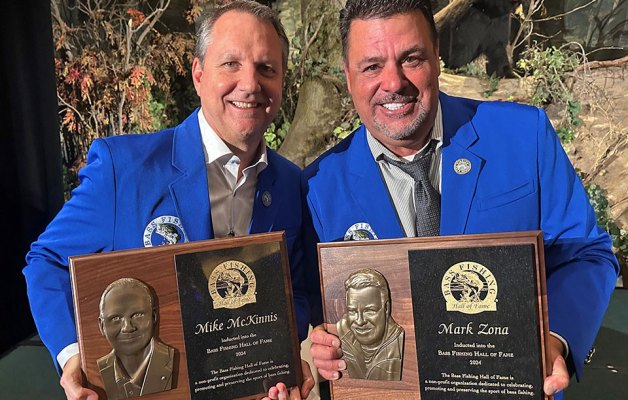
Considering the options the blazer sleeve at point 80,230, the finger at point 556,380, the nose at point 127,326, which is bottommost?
the finger at point 556,380

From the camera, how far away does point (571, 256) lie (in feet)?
5.49

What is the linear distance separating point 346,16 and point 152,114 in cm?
328

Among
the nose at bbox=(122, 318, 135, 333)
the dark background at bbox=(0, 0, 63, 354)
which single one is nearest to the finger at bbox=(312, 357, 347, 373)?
the nose at bbox=(122, 318, 135, 333)

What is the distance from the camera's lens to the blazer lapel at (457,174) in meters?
1.72

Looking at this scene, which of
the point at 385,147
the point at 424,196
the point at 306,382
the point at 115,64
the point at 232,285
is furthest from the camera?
the point at 115,64

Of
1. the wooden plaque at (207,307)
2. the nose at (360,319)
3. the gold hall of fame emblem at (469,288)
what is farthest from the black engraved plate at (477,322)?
the wooden plaque at (207,307)

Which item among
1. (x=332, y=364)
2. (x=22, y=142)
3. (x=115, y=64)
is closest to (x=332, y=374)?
(x=332, y=364)

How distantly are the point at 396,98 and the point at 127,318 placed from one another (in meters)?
0.99

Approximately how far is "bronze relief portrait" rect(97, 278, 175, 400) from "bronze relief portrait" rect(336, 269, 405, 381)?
0.45 meters

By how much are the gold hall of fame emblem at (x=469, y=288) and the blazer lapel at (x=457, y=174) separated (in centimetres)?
36

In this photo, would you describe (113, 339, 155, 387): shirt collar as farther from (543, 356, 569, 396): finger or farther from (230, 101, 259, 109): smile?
(543, 356, 569, 396): finger

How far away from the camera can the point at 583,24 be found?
171 inches

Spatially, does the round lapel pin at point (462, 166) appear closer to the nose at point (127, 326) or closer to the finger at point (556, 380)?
the finger at point (556, 380)

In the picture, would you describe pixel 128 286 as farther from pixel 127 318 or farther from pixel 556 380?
pixel 556 380
